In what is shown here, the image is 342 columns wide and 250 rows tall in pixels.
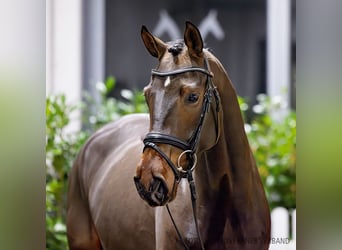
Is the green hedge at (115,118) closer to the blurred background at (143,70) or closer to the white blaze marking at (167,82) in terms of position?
the blurred background at (143,70)

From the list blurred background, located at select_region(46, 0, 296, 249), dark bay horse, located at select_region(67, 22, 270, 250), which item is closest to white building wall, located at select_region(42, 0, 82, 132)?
blurred background, located at select_region(46, 0, 296, 249)

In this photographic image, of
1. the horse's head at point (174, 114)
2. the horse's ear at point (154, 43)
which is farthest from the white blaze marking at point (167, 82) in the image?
the horse's ear at point (154, 43)

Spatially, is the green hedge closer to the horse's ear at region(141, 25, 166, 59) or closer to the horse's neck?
the horse's neck

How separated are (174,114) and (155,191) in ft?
0.82

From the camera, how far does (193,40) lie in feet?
7.41

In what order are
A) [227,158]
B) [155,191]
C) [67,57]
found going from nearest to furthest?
[155,191]
[227,158]
[67,57]

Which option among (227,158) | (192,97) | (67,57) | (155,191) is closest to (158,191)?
(155,191)

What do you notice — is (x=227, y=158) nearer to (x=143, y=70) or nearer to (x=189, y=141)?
(x=189, y=141)

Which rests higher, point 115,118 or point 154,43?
point 154,43

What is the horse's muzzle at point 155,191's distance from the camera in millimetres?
2158

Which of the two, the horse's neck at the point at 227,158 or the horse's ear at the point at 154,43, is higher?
the horse's ear at the point at 154,43

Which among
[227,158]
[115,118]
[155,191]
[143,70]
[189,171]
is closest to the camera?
[155,191]

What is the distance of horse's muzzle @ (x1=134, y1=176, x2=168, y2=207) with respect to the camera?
216 cm
